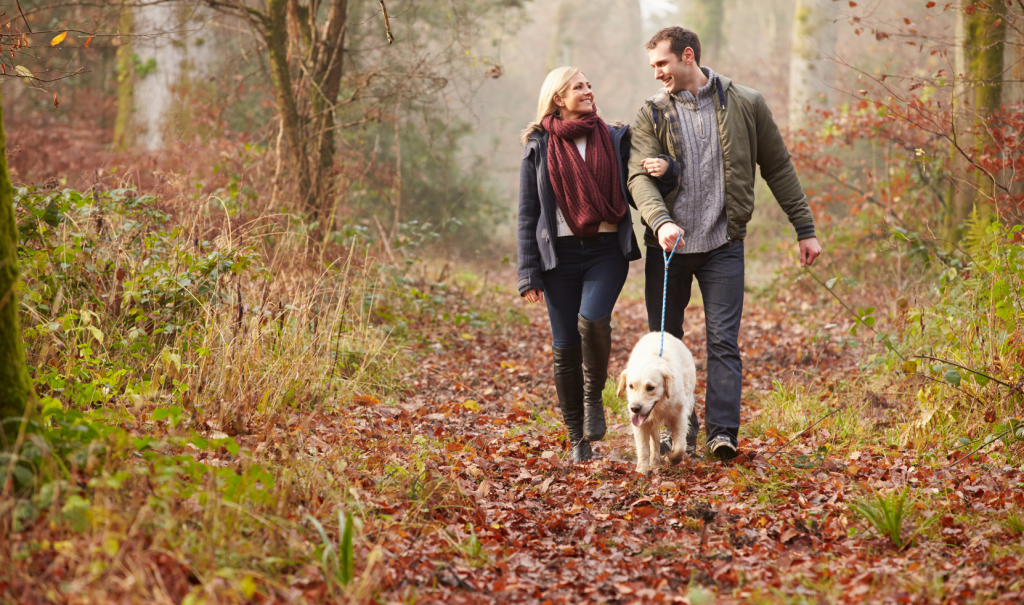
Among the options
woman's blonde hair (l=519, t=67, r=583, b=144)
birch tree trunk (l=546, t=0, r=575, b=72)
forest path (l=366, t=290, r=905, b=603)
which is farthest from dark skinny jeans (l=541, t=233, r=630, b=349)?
birch tree trunk (l=546, t=0, r=575, b=72)

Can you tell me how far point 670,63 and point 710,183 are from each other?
73cm

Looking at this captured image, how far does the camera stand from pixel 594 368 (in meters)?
4.38

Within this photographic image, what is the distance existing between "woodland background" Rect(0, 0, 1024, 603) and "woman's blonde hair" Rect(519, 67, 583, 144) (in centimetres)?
108

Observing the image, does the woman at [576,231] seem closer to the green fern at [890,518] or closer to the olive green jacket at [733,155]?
the olive green jacket at [733,155]

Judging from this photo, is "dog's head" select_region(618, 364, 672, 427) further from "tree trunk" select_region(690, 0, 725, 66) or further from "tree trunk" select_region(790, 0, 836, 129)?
"tree trunk" select_region(690, 0, 725, 66)

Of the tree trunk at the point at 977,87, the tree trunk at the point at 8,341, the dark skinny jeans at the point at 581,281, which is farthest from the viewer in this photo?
the tree trunk at the point at 977,87

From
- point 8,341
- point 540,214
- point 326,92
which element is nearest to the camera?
point 8,341

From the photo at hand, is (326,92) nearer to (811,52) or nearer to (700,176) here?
(700,176)

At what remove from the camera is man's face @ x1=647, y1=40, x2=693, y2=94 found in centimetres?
407

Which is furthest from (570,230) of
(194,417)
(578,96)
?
(194,417)

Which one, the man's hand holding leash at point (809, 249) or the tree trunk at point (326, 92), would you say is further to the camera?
the tree trunk at point (326, 92)

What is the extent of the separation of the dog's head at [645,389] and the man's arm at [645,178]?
32.3 inches

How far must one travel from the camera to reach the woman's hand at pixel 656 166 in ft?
13.3

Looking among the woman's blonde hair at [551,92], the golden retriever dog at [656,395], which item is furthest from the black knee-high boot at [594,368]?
the woman's blonde hair at [551,92]
